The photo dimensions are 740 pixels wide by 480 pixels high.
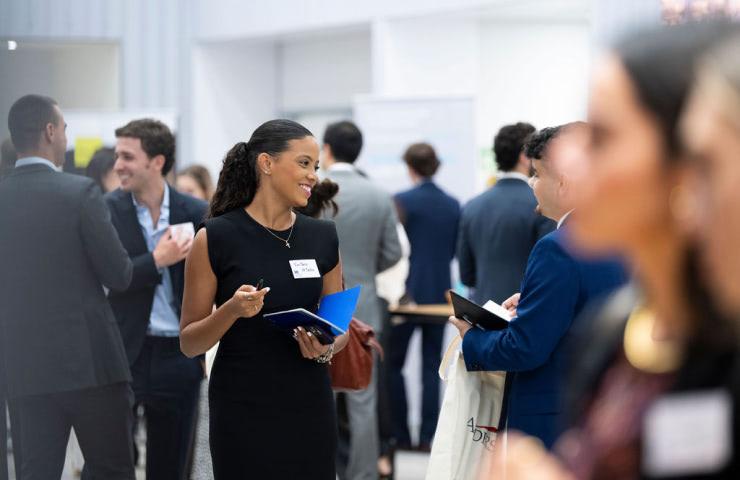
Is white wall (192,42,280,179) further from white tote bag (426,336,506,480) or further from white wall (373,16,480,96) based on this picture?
white tote bag (426,336,506,480)

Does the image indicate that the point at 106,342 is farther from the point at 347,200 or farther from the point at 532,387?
the point at 347,200

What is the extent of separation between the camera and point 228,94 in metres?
11.2

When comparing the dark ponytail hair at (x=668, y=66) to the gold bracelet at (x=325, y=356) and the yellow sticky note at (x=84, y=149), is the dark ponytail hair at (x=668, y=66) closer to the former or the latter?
the gold bracelet at (x=325, y=356)

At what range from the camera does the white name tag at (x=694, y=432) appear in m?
0.85

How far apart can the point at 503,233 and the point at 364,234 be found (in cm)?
62

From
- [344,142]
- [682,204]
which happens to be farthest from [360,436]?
[682,204]

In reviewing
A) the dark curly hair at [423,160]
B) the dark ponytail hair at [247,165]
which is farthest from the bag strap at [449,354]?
the dark curly hair at [423,160]

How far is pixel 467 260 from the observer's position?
212 inches

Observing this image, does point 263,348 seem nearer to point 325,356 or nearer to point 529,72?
point 325,356

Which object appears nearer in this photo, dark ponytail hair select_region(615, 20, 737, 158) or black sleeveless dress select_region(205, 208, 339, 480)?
dark ponytail hair select_region(615, 20, 737, 158)

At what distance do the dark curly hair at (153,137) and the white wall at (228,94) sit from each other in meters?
6.67

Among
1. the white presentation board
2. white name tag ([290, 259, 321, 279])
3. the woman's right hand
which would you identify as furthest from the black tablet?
the white presentation board

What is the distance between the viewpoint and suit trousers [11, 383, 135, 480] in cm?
337

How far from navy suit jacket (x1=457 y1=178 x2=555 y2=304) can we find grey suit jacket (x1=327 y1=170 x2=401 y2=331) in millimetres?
382
